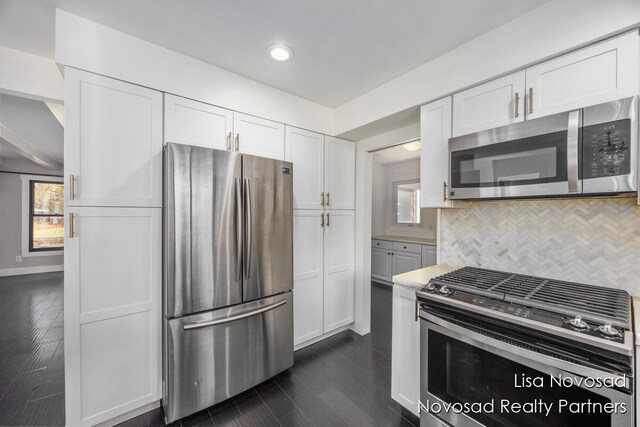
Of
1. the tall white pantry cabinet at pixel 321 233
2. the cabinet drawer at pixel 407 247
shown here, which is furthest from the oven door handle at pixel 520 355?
the cabinet drawer at pixel 407 247

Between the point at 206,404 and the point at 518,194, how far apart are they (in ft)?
7.97

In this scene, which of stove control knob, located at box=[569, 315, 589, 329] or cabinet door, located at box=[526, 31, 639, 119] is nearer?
stove control knob, located at box=[569, 315, 589, 329]

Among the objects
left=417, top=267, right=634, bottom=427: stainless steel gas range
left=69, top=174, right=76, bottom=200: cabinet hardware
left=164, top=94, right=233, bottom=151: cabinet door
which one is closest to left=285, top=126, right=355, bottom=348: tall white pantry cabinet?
left=164, top=94, right=233, bottom=151: cabinet door

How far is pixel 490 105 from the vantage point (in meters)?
1.70

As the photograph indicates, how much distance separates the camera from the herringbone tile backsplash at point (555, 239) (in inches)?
55.6

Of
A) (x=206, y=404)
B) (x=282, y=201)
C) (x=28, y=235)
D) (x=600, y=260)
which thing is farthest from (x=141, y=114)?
(x=28, y=235)

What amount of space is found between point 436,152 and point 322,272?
5.45 feet

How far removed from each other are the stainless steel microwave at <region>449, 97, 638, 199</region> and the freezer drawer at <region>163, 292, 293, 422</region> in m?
1.74

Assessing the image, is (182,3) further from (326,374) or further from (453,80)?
(326,374)

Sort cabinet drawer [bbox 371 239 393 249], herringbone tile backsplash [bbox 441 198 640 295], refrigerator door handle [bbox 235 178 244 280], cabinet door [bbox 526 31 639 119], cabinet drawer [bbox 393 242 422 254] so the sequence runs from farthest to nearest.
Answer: cabinet drawer [bbox 371 239 393 249] → cabinet drawer [bbox 393 242 422 254] → refrigerator door handle [bbox 235 178 244 280] → herringbone tile backsplash [bbox 441 198 640 295] → cabinet door [bbox 526 31 639 119]

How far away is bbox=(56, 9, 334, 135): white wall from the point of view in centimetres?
158

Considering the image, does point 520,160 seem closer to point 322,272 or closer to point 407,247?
point 322,272

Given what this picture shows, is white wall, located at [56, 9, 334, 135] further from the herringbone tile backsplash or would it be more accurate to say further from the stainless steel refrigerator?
the herringbone tile backsplash

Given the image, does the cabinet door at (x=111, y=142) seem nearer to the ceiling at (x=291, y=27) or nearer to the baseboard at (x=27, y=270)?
the ceiling at (x=291, y=27)
